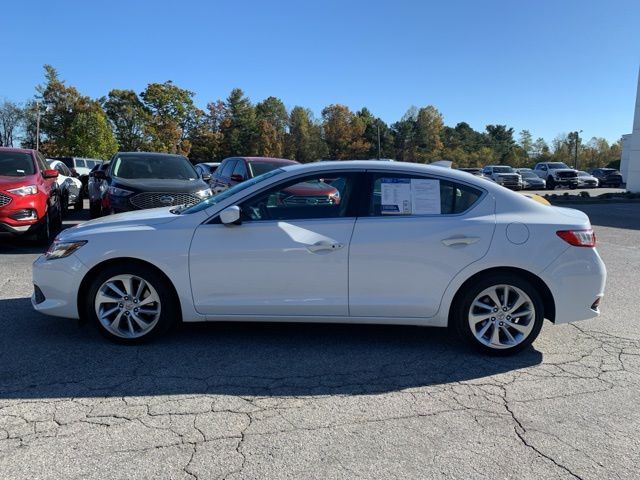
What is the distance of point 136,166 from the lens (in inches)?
413

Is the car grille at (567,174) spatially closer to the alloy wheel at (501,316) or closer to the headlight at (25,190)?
the headlight at (25,190)

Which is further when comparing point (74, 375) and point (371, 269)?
point (371, 269)

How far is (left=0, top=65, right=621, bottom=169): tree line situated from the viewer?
194ft

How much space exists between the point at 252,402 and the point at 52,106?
6612 cm

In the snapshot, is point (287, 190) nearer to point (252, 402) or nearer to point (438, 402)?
point (252, 402)

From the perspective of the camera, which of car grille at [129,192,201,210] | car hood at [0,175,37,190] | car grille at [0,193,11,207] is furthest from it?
car grille at [129,192,201,210]

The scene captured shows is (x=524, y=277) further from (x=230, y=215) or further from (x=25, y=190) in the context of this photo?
(x=25, y=190)

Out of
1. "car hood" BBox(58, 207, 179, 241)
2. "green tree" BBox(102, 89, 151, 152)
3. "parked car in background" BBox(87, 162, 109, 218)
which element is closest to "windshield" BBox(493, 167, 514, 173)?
"parked car in background" BBox(87, 162, 109, 218)

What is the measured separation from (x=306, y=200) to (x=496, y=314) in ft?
6.20

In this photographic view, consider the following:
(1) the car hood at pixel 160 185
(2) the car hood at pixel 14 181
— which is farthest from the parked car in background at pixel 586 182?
(2) the car hood at pixel 14 181

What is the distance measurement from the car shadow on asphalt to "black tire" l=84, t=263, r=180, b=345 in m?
0.10

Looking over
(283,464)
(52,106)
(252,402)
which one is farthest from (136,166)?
(52,106)

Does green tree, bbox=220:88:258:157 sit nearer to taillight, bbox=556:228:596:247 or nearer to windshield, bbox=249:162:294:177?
windshield, bbox=249:162:294:177

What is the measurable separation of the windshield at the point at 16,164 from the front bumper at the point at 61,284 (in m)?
5.69
